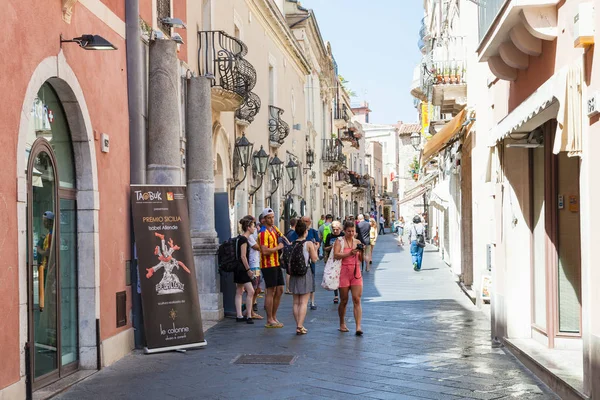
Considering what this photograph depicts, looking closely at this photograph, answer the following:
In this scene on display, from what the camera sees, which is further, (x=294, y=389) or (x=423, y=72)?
(x=423, y=72)

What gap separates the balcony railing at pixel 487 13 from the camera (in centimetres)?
→ 870

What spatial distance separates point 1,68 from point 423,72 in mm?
13698

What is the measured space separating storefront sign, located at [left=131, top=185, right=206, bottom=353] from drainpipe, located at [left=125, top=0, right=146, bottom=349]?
353mm

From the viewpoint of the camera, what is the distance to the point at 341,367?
9.09 meters

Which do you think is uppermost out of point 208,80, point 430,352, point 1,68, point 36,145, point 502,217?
point 208,80

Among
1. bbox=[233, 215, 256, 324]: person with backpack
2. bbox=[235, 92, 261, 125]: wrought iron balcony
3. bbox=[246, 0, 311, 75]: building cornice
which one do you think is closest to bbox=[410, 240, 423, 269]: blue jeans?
bbox=[235, 92, 261, 125]: wrought iron balcony

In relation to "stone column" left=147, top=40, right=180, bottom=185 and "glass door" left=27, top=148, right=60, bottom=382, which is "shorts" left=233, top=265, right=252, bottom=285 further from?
"glass door" left=27, top=148, right=60, bottom=382

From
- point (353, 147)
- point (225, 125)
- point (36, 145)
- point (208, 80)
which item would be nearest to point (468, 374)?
point (36, 145)

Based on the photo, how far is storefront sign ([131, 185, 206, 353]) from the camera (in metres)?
10.3

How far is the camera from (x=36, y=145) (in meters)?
8.19

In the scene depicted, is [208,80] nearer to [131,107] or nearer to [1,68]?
[131,107]

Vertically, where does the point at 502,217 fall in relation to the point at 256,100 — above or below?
below

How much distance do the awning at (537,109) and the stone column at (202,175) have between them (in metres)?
5.18

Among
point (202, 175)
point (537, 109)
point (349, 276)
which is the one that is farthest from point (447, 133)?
point (537, 109)
